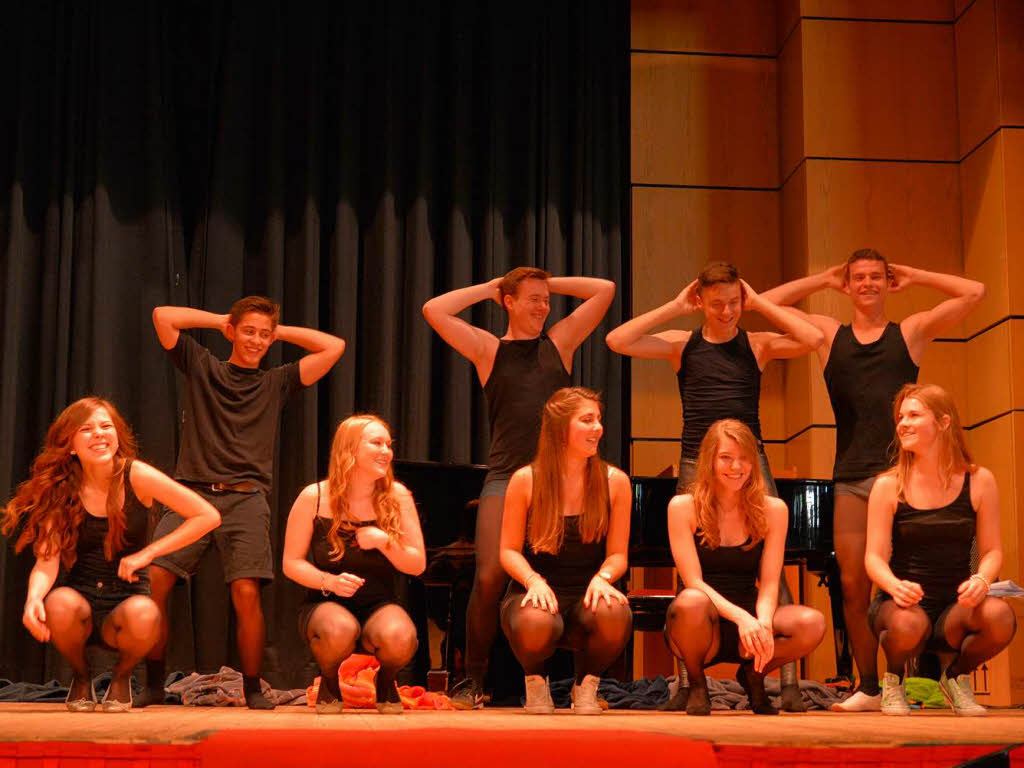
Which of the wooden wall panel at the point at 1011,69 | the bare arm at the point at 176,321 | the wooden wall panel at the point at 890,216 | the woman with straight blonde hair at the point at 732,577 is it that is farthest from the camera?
the wooden wall panel at the point at 890,216

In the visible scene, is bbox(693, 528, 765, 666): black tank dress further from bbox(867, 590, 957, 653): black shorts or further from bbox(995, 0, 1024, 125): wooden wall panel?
bbox(995, 0, 1024, 125): wooden wall panel

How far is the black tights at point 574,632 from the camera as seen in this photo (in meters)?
3.94

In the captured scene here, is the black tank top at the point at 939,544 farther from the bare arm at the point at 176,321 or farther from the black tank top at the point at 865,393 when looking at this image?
the bare arm at the point at 176,321

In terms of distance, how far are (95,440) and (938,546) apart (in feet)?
8.62

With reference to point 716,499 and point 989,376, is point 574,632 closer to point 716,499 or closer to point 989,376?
point 716,499

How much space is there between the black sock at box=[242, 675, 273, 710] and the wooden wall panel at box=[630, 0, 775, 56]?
4259 millimetres

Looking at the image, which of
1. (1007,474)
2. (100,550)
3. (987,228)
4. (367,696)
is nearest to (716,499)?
(367,696)

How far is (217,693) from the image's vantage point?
16.3 feet

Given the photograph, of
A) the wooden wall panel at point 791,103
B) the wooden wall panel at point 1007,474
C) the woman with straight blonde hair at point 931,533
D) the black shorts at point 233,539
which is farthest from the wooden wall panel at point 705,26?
the black shorts at point 233,539

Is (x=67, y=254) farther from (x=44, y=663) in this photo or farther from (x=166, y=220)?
(x=44, y=663)

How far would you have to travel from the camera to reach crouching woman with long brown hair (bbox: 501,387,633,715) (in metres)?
3.97

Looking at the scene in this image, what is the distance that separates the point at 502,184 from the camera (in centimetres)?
674

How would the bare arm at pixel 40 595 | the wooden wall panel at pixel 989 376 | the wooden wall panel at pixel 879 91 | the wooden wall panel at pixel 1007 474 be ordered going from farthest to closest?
the wooden wall panel at pixel 879 91 → the wooden wall panel at pixel 989 376 → the wooden wall panel at pixel 1007 474 → the bare arm at pixel 40 595

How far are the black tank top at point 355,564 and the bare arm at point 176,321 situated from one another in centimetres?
106
